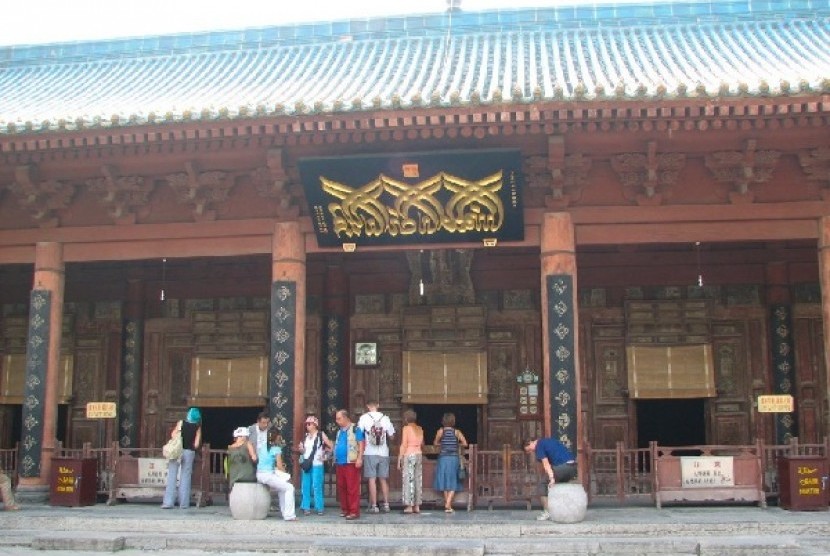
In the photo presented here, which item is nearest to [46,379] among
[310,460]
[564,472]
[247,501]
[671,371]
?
[247,501]

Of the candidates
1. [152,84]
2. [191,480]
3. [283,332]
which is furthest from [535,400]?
[152,84]

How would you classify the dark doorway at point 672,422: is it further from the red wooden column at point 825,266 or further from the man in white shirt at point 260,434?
the man in white shirt at point 260,434

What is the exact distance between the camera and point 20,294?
55.7 ft

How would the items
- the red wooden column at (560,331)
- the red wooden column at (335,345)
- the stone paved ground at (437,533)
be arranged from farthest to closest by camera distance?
the red wooden column at (335,345) → the red wooden column at (560,331) → the stone paved ground at (437,533)

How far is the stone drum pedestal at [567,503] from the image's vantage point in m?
10.3

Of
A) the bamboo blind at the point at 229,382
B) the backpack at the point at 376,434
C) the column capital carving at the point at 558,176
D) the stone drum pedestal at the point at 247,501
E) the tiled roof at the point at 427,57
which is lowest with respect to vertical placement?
the stone drum pedestal at the point at 247,501

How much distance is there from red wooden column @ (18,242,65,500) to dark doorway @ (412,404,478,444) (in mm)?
6283

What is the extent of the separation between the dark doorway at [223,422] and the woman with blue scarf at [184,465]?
5023 mm

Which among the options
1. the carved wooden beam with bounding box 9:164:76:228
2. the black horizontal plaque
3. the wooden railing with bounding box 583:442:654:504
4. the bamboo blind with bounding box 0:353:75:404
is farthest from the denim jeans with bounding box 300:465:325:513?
the bamboo blind with bounding box 0:353:75:404

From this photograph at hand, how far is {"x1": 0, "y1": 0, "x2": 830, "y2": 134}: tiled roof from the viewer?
1498 centimetres

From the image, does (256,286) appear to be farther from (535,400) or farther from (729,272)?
(729,272)

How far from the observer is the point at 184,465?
39.0 ft

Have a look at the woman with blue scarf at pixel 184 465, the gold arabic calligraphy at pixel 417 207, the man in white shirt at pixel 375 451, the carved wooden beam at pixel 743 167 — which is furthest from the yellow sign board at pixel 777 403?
the woman with blue scarf at pixel 184 465

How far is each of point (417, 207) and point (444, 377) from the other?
4.37m
